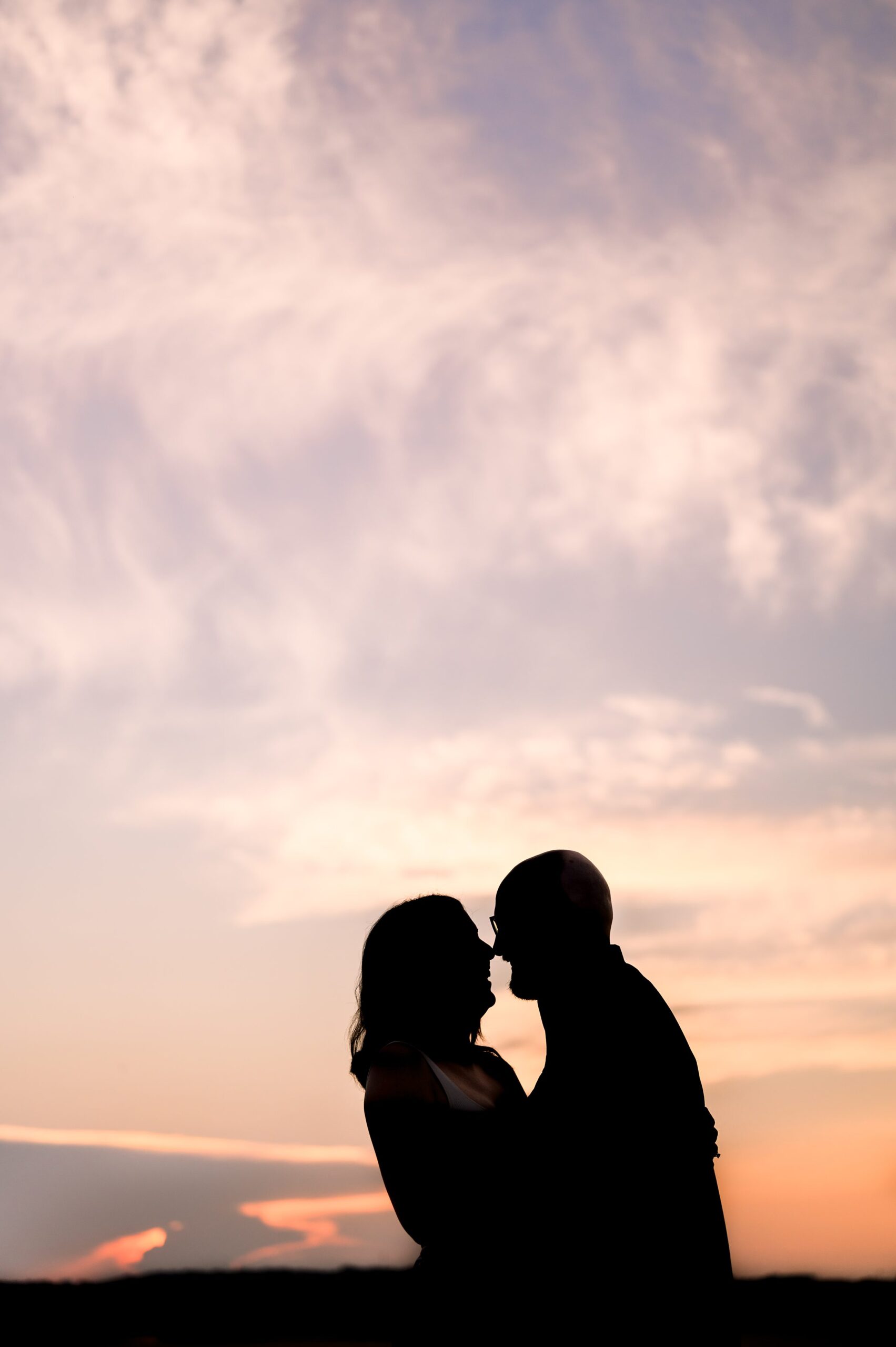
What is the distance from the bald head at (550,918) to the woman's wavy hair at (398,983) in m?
0.26

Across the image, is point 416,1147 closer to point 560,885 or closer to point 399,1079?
point 399,1079

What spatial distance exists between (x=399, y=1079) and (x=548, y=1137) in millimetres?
570

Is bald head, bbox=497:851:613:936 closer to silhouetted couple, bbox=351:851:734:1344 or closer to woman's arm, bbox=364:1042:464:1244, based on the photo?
silhouetted couple, bbox=351:851:734:1344

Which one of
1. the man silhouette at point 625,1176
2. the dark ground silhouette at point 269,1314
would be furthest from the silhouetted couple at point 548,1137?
the dark ground silhouette at point 269,1314

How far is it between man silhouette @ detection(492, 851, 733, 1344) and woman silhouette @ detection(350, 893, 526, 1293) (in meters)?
0.25

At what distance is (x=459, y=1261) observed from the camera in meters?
3.85

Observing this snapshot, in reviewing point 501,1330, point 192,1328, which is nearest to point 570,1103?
point 501,1330

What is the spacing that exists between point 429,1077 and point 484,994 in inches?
17.8

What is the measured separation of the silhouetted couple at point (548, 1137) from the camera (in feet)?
11.8

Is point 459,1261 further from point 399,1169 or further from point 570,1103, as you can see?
point 570,1103

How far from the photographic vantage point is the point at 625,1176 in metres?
3.63

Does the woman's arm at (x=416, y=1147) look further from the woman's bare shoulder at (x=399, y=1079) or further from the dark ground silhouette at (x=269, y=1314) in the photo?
the dark ground silhouette at (x=269, y=1314)

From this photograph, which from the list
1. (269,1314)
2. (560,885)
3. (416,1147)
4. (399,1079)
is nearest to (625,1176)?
(416,1147)

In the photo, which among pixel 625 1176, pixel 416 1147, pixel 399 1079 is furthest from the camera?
pixel 399 1079
